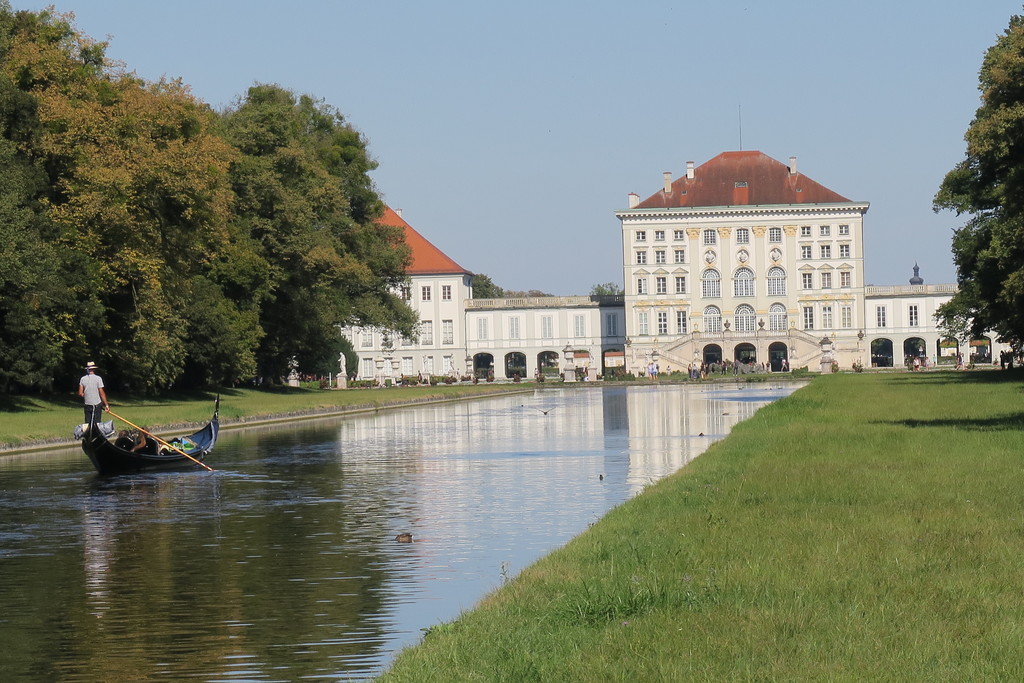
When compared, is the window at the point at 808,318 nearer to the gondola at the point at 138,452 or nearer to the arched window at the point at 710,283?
the arched window at the point at 710,283

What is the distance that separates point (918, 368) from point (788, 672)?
99.2 m

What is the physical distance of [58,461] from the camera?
92.4ft

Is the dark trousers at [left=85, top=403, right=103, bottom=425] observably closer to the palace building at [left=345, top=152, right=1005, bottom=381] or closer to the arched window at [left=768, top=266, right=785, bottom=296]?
the palace building at [left=345, top=152, right=1005, bottom=381]

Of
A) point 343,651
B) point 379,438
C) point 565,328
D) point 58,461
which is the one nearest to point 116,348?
point 379,438

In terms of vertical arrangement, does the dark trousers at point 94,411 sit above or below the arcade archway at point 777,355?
below

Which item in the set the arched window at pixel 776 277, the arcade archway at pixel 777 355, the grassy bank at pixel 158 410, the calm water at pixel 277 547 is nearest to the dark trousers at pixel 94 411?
the calm water at pixel 277 547

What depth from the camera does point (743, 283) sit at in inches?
4820

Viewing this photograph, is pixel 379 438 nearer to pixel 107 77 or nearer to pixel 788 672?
pixel 107 77

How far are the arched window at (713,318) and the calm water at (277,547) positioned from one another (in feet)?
301

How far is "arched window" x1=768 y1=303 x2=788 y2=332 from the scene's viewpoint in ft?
397

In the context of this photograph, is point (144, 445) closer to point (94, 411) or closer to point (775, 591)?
point (94, 411)

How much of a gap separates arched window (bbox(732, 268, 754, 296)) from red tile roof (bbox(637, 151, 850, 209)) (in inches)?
218

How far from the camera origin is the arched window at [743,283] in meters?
A: 122

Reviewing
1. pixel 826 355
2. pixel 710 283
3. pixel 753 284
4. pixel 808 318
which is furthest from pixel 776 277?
pixel 826 355
